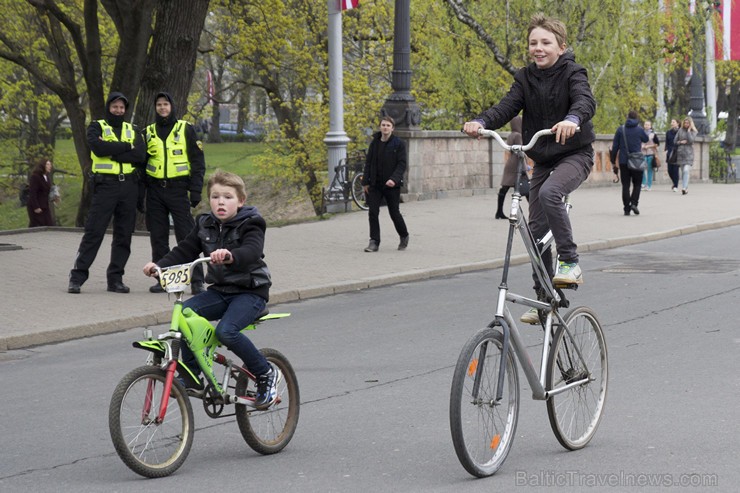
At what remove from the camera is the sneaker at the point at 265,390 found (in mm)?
6125

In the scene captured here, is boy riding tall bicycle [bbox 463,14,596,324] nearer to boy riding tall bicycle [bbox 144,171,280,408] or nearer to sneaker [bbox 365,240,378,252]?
boy riding tall bicycle [bbox 144,171,280,408]

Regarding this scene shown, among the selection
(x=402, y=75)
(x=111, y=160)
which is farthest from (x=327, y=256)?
(x=402, y=75)

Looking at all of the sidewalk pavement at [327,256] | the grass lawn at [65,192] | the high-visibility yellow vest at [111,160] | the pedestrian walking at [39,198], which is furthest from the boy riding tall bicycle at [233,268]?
the grass lawn at [65,192]

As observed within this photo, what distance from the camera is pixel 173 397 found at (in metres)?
5.73

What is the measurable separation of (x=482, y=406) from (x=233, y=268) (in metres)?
1.45

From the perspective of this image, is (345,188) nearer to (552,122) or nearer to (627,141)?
(627,141)

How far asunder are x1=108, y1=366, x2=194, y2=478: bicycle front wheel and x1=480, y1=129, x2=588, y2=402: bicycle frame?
1390mm

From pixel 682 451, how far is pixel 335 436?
174cm

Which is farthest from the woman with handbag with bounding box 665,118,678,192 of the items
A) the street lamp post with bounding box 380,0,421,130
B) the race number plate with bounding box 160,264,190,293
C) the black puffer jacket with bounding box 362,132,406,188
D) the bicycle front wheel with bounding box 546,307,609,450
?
the race number plate with bounding box 160,264,190,293

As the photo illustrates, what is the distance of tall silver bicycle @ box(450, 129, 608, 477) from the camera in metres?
5.28

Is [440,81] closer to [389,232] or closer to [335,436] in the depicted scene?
[389,232]

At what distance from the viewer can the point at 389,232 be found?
1920 centimetres

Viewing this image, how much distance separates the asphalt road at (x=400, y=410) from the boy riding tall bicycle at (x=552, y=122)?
2.92 ft

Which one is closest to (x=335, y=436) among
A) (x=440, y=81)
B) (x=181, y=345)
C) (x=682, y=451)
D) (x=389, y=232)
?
(x=181, y=345)
